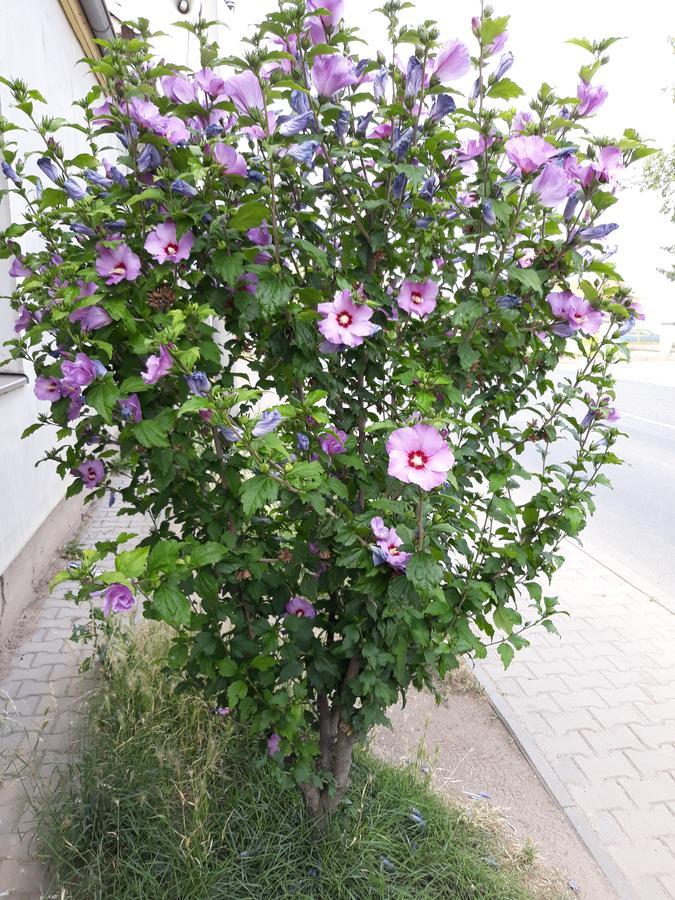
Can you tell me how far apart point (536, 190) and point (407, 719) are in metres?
2.63

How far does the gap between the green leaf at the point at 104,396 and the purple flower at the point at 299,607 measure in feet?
2.46

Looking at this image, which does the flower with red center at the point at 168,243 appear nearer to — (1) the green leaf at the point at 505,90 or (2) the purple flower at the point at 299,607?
(1) the green leaf at the point at 505,90

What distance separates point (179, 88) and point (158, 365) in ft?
2.18

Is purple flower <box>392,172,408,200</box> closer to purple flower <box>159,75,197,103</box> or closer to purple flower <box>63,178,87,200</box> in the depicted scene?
purple flower <box>159,75,197,103</box>

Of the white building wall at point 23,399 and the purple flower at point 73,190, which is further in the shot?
the white building wall at point 23,399

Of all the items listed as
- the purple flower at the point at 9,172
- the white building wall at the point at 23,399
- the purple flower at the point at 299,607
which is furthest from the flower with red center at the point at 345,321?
the white building wall at the point at 23,399

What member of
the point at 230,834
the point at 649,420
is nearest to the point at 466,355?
the point at 230,834

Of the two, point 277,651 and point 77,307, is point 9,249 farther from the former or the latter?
point 277,651

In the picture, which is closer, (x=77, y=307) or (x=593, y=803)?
(x=77, y=307)

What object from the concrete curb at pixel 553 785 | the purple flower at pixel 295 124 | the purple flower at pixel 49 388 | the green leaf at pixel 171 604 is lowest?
the concrete curb at pixel 553 785

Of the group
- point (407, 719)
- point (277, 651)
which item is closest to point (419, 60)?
point (277, 651)

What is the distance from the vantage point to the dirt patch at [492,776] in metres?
2.52

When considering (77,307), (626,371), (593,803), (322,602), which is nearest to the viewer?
(77,307)

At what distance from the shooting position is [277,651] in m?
1.99
